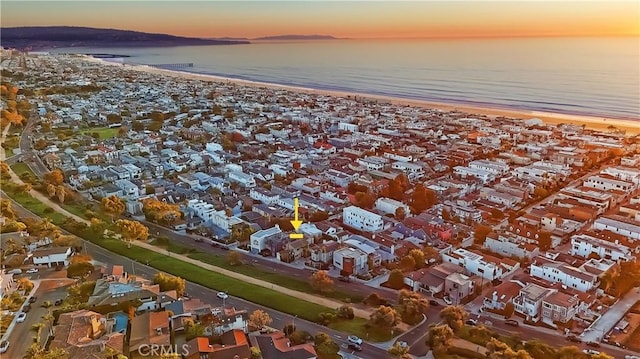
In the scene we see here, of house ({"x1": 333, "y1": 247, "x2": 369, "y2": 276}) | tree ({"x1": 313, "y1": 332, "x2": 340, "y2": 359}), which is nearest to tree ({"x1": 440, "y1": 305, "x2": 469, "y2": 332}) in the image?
tree ({"x1": 313, "y1": 332, "x2": 340, "y2": 359})

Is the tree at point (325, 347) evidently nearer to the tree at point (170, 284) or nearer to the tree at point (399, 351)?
the tree at point (399, 351)

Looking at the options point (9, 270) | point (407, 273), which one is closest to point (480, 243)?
point (407, 273)

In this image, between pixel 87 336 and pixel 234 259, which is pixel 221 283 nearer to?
pixel 234 259

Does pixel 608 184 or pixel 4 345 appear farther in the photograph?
pixel 608 184

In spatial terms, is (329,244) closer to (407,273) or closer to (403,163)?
(407,273)

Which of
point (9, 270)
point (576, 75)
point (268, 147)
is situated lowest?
point (9, 270)

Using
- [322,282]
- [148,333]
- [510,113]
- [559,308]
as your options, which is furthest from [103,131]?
[510,113]
